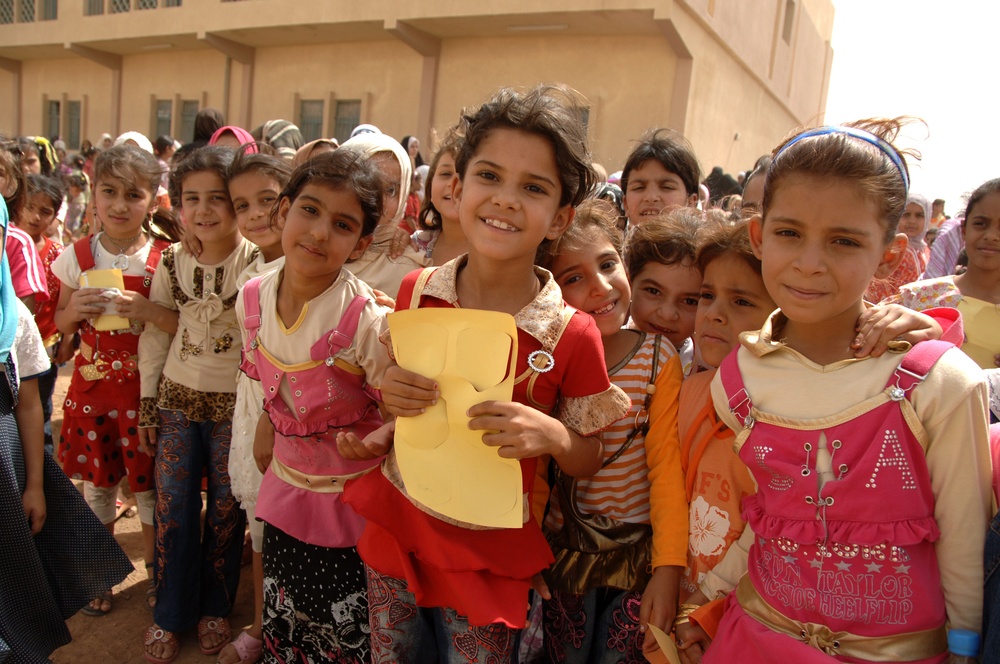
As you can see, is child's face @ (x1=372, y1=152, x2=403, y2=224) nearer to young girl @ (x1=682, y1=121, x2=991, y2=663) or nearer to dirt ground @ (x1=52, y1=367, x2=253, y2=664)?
young girl @ (x1=682, y1=121, x2=991, y2=663)

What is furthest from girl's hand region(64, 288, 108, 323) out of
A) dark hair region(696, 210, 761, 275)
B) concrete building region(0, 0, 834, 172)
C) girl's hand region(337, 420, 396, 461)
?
concrete building region(0, 0, 834, 172)

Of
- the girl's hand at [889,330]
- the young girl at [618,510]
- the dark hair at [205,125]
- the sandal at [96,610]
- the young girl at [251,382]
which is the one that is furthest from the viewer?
the dark hair at [205,125]

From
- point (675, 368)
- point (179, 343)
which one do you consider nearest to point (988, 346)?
point (675, 368)

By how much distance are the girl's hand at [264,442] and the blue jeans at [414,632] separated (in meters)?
0.57

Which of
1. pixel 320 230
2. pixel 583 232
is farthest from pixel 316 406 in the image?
pixel 583 232

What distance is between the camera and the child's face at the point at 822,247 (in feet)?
4.27

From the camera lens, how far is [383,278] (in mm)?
2480

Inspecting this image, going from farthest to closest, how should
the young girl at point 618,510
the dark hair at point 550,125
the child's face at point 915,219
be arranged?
the child's face at point 915,219 < the young girl at point 618,510 < the dark hair at point 550,125

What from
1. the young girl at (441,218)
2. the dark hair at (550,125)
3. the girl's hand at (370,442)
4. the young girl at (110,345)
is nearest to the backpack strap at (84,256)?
the young girl at (110,345)

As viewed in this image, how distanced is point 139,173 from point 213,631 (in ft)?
5.87

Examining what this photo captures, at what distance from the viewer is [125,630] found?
268 cm

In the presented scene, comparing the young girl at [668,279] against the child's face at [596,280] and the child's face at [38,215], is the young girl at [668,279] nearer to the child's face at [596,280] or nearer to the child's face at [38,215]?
the child's face at [596,280]

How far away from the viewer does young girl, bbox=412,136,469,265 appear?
259 centimetres

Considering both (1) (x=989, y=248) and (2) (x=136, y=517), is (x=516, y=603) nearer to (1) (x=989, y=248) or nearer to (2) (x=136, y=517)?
(1) (x=989, y=248)
